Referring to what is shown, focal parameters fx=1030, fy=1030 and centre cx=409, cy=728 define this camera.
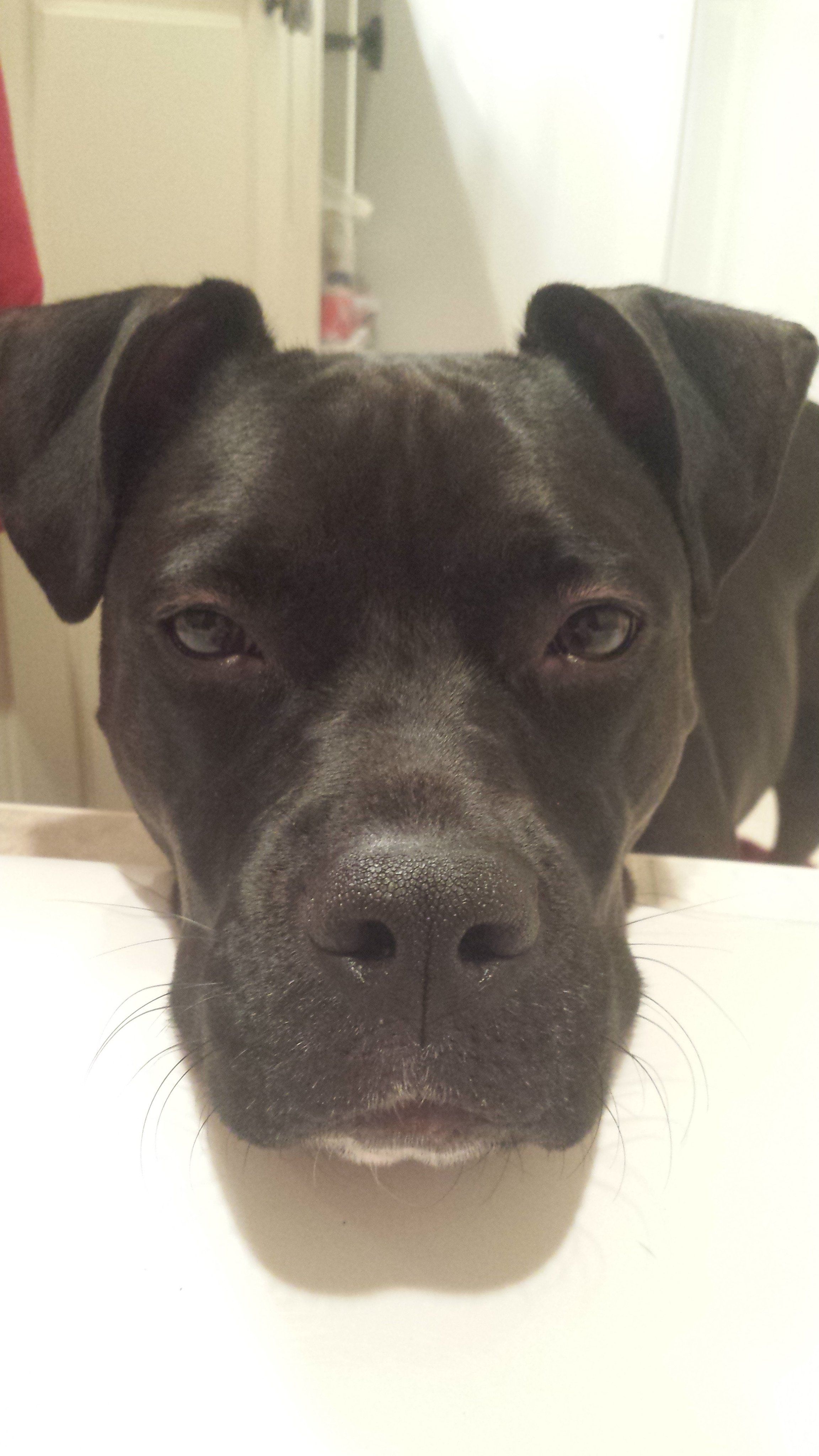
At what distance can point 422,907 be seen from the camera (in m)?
0.76

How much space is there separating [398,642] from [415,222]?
386 centimetres

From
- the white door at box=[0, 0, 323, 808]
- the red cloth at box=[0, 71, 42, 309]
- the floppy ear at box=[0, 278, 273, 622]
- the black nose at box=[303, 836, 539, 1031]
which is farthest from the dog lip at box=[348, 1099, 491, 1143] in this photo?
the white door at box=[0, 0, 323, 808]

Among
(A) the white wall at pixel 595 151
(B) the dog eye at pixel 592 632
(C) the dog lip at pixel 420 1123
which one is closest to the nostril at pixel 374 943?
(C) the dog lip at pixel 420 1123

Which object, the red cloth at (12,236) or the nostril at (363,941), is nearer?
the nostril at (363,941)

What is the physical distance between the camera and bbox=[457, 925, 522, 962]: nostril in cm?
79

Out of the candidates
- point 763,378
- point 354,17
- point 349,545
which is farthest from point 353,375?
point 354,17

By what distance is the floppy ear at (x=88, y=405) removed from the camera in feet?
3.83

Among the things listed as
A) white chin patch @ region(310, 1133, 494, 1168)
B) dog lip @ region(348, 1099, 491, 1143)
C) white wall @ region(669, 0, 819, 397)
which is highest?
white wall @ region(669, 0, 819, 397)

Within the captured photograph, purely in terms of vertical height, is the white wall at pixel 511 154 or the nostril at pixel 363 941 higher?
the white wall at pixel 511 154

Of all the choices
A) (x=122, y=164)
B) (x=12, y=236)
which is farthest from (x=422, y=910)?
(x=122, y=164)

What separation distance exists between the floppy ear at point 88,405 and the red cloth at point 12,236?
1.81 ft

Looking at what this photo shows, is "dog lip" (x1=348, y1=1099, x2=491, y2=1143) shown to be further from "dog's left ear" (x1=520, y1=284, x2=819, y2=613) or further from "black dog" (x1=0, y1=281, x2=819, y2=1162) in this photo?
"dog's left ear" (x1=520, y1=284, x2=819, y2=613)

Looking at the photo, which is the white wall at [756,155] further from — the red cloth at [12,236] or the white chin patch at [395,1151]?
the white chin patch at [395,1151]

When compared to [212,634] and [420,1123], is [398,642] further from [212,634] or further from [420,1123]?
[420,1123]
